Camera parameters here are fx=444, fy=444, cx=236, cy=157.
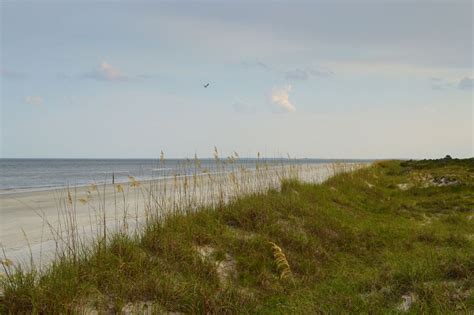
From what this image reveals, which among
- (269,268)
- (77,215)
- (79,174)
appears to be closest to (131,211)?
(77,215)

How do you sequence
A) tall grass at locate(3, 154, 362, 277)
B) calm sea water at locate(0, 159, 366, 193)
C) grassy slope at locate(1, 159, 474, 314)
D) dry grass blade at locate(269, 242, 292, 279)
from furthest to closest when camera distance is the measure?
calm sea water at locate(0, 159, 366, 193) < dry grass blade at locate(269, 242, 292, 279) < tall grass at locate(3, 154, 362, 277) < grassy slope at locate(1, 159, 474, 314)

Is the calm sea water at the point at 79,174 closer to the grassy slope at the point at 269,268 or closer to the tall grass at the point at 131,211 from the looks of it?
the tall grass at the point at 131,211

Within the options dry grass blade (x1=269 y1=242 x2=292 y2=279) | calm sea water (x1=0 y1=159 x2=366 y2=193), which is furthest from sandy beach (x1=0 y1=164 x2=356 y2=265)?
dry grass blade (x1=269 y1=242 x2=292 y2=279)

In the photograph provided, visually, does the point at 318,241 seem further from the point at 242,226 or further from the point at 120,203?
the point at 120,203

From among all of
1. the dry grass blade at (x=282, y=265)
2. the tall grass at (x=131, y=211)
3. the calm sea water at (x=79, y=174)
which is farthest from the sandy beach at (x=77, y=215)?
the dry grass blade at (x=282, y=265)

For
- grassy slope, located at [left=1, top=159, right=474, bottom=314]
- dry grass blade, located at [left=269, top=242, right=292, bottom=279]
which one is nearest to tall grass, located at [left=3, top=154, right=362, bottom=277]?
grassy slope, located at [left=1, top=159, right=474, bottom=314]

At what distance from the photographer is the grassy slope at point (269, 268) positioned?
5199 mm

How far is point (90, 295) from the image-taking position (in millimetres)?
5129

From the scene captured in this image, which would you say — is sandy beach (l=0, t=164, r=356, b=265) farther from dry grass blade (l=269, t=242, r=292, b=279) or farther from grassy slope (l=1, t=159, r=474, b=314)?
dry grass blade (l=269, t=242, r=292, b=279)

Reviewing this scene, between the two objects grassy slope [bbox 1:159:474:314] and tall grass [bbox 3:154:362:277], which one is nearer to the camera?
grassy slope [bbox 1:159:474:314]

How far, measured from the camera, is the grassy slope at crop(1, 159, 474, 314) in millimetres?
5199

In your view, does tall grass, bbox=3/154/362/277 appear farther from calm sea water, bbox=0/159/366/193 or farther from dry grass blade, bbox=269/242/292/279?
dry grass blade, bbox=269/242/292/279

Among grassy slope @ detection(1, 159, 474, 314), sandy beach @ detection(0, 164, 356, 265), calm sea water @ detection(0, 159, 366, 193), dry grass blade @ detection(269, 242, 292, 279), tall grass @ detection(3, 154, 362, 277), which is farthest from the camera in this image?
calm sea water @ detection(0, 159, 366, 193)

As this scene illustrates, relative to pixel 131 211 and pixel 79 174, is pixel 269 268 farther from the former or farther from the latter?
pixel 79 174
